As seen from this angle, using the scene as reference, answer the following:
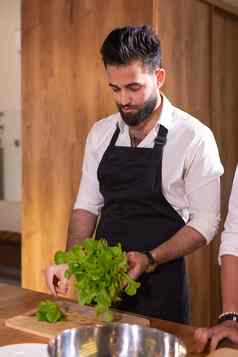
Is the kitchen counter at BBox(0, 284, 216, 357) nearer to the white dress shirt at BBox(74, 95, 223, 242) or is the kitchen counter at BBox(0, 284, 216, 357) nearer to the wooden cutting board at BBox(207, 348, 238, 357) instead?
the wooden cutting board at BBox(207, 348, 238, 357)

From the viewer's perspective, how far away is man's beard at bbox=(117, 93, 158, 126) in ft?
6.23

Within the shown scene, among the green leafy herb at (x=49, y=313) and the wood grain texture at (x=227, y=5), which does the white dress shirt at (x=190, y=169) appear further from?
the wood grain texture at (x=227, y=5)

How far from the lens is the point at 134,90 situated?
1.85 m

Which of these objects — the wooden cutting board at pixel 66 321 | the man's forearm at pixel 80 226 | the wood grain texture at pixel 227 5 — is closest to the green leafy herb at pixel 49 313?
the wooden cutting board at pixel 66 321

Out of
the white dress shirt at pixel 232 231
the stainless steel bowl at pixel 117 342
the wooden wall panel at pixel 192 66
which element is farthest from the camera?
the wooden wall panel at pixel 192 66

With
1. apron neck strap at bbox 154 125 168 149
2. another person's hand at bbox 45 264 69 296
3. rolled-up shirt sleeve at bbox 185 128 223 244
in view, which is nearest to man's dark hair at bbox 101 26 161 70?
apron neck strap at bbox 154 125 168 149

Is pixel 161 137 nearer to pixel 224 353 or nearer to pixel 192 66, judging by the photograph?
pixel 224 353

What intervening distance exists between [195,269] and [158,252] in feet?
5.35

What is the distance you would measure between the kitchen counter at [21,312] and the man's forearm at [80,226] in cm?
33

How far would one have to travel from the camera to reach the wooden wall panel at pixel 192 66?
3.02m

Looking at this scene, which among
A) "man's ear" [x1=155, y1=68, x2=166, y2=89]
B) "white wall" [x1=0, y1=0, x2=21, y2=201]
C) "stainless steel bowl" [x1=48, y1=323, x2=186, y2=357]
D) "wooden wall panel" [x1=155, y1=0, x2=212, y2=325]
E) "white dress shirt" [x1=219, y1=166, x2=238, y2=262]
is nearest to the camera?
"stainless steel bowl" [x1=48, y1=323, x2=186, y2=357]

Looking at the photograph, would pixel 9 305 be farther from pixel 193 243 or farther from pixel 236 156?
pixel 236 156

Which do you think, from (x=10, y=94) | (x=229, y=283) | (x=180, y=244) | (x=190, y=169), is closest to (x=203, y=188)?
(x=190, y=169)

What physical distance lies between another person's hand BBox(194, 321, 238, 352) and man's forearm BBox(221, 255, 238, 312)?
0.09 meters
